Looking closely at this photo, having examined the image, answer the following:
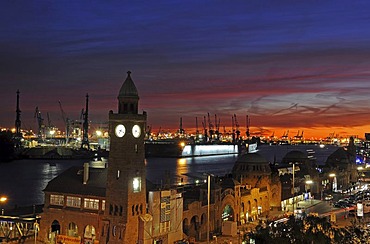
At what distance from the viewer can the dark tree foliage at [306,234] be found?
28.8 meters

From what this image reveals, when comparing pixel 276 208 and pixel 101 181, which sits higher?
pixel 101 181

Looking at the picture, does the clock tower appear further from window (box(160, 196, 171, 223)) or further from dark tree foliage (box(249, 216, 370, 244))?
dark tree foliage (box(249, 216, 370, 244))

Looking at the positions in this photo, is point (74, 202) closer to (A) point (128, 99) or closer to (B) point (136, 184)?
(B) point (136, 184)

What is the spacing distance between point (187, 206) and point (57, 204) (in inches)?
450

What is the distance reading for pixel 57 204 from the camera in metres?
41.4

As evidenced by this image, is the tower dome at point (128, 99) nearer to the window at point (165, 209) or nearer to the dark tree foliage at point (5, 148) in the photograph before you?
the window at point (165, 209)

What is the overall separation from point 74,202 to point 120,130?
24.6 feet

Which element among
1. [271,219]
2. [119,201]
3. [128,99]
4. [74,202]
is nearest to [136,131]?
[128,99]

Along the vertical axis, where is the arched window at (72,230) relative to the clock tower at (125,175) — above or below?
below

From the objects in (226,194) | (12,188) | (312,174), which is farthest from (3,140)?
(226,194)

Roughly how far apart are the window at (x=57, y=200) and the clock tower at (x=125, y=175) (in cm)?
506

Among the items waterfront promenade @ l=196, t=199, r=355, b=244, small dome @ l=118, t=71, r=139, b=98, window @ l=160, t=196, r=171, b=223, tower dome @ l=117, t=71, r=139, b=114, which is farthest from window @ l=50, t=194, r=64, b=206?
waterfront promenade @ l=196, t=199, r=355, b=244

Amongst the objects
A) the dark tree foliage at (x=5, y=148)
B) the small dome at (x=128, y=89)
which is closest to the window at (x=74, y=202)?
the small dome at (x=128, y=89)

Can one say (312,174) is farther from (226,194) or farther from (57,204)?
(57,204)
